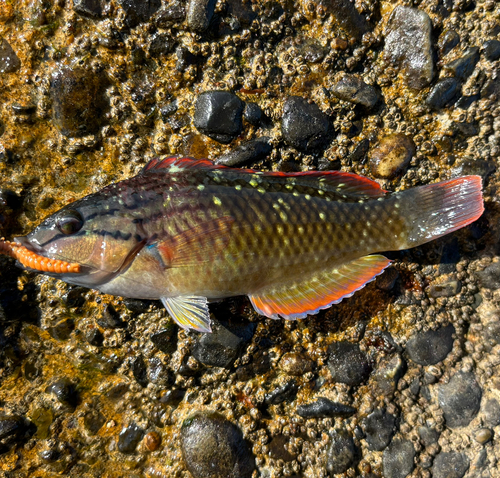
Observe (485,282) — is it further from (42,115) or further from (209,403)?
(42,115)

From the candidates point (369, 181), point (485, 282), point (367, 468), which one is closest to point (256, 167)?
point (369, 181)

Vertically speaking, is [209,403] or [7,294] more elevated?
[7,294]

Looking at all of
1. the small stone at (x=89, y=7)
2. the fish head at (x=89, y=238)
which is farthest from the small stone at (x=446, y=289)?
the small stone at (x=89, y=7)

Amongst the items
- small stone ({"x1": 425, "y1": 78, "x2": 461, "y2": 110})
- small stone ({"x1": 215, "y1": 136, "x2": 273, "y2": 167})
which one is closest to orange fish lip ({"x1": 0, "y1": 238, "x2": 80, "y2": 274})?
small stone ({"x1": 215, "y1": 136, "x2": 273, "y2": 167})

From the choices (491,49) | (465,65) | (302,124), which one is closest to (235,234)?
(302,124)

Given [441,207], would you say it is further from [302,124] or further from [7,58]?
[7,58]

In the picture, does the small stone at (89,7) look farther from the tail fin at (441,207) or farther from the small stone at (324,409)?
the small stone at (324,409)

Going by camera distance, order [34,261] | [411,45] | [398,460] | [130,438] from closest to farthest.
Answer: [34,261] < [398,460] < [130,438] < [411,45]
